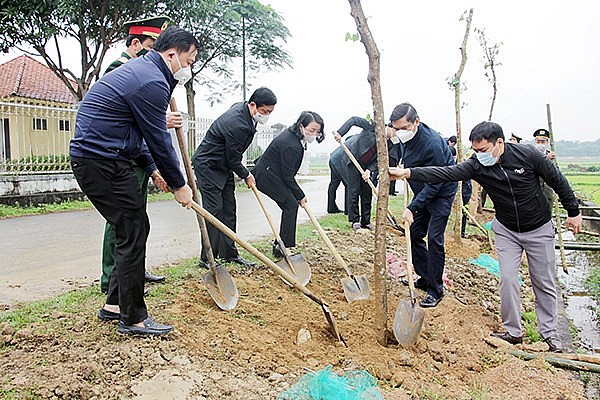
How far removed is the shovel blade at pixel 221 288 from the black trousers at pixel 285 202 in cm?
157

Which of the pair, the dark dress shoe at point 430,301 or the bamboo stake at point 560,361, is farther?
the dark dress shoe at point 430,301

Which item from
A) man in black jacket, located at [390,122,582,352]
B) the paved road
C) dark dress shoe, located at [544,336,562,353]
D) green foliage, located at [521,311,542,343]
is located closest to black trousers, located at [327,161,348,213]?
the paved road

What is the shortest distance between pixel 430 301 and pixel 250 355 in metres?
2.19

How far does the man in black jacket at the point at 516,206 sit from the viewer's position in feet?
12.0

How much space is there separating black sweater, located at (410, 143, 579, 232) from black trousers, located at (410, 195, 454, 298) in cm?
71

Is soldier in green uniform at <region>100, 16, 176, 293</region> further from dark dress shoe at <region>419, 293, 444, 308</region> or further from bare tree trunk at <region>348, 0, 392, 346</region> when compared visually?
dark dress shoe at <region>419, 293, 444, 308</region>

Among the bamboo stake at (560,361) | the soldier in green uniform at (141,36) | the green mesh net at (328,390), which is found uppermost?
the soldier in green uniform at (141,36)

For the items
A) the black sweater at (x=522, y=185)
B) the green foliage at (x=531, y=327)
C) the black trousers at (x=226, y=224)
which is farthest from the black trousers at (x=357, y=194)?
the black sweater at (x=522, y=185)

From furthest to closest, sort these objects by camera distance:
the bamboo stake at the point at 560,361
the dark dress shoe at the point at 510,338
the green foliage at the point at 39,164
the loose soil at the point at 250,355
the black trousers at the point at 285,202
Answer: the green foliage at the point at 39,164, the black trousers at the point at 285,202, the dark dress shoe at the point at 510,338, the bamboo stake at the point at 560,361, the loose soil at the point at 250,355

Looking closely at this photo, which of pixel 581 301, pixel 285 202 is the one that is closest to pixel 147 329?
pixel 285 202

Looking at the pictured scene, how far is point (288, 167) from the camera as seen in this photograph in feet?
17.0

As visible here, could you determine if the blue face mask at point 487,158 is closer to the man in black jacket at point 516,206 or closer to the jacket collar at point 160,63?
the man in black jacket at point 516,206

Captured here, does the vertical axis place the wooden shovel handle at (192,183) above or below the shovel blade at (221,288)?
above

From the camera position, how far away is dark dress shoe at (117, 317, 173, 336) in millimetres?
2963
